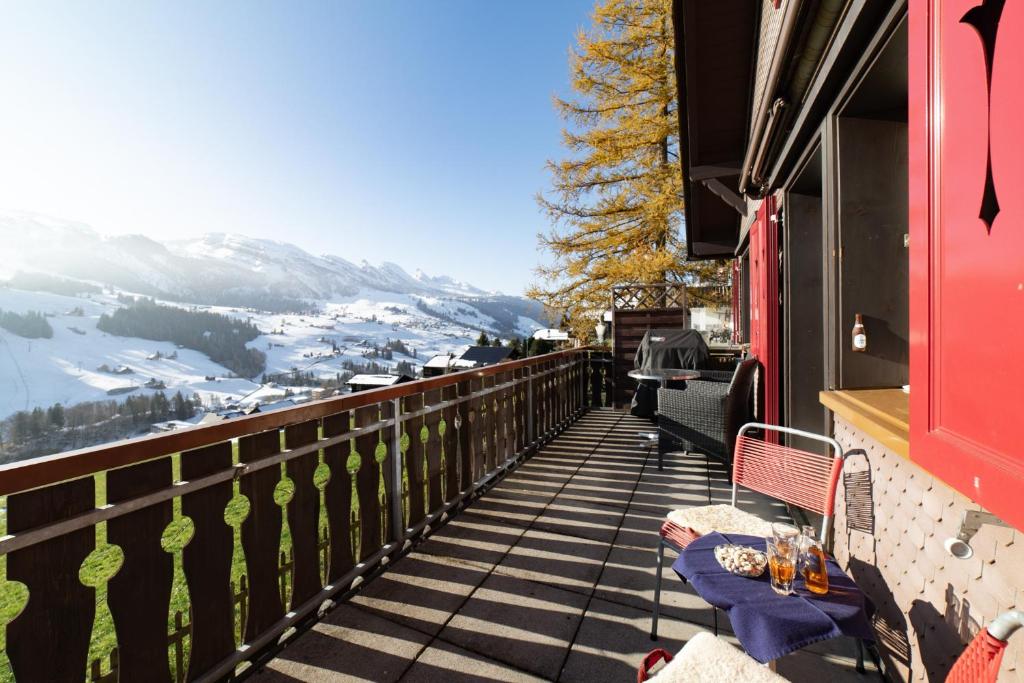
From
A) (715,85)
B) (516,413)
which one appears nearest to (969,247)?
(516,413)

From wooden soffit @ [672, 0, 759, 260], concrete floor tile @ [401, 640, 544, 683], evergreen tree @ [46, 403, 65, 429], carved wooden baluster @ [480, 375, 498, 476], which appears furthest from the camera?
evergreen tree @ [46, 403, 65, 429]

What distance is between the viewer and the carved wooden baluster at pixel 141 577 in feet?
4.65

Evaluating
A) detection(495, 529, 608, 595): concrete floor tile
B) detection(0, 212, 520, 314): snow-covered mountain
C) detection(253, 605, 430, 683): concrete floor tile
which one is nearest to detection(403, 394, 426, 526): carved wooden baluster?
detection(495, 529, 608, 595): concrete floor tile

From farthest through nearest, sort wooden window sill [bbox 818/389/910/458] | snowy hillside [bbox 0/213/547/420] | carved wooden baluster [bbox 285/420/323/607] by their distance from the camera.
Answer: snowy hillside [bbox 0/213/547/420], carved wooden baluster [bbox 285/420/323/607], wooden window sill [bbox 818/389/910/458]

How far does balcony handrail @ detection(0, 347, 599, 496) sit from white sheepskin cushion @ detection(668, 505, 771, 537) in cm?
164

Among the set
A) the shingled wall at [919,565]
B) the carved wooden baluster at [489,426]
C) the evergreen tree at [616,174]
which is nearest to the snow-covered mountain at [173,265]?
the evergreen tree at [616,174]

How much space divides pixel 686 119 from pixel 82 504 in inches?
184

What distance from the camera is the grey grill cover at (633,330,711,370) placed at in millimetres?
5925

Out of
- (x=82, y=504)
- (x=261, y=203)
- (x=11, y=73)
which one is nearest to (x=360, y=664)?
(x=82, y=504)

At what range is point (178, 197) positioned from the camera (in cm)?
4072

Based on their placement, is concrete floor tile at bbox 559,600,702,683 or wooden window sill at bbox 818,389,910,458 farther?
concrete floor tile at bbox 559,600,702,683

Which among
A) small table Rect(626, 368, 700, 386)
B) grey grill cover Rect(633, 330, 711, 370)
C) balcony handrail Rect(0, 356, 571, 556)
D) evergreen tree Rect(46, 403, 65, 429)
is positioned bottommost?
evergreen tree Rect(46, 403, 65, 429)

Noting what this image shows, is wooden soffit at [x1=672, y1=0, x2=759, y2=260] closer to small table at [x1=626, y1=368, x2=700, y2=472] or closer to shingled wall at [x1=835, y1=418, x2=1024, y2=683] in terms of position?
small table at [x1=626, y1=368, x2=700, y2=472]

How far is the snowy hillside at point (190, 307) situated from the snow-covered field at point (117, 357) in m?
0.08
